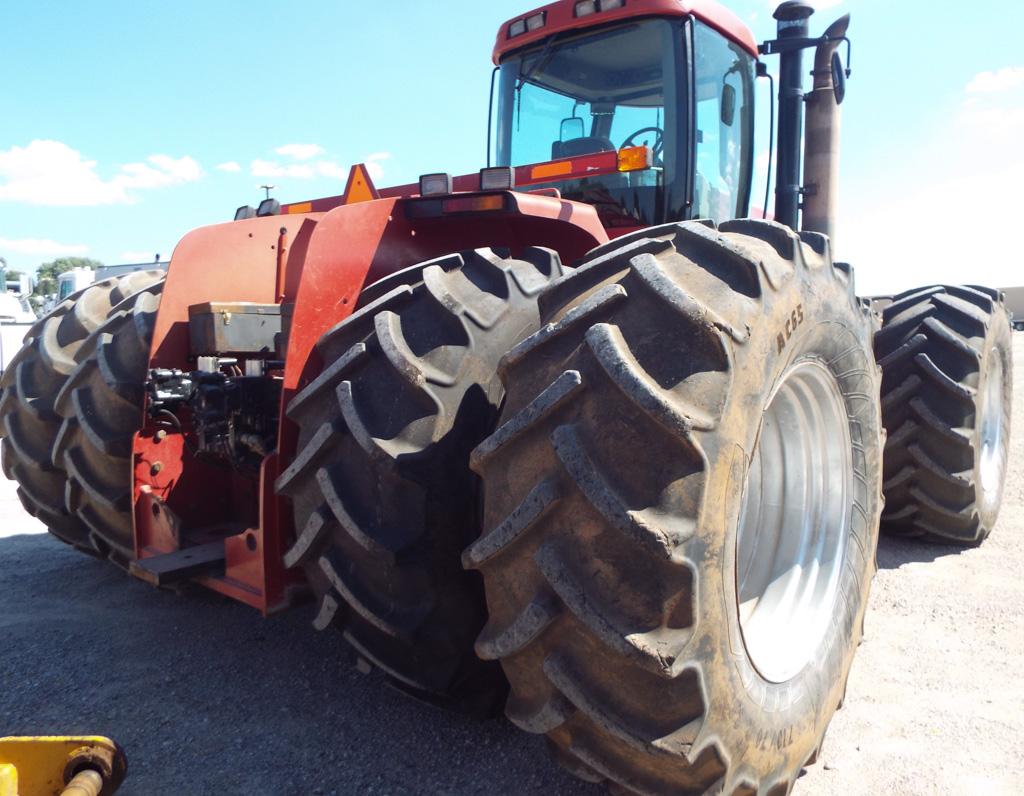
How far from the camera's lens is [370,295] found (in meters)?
2.28

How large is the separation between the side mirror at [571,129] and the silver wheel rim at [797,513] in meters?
2.07

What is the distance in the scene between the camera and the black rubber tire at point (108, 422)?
268cm

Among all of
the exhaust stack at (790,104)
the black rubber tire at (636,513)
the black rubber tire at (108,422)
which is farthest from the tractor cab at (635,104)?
the black rubber tire at (108,422)

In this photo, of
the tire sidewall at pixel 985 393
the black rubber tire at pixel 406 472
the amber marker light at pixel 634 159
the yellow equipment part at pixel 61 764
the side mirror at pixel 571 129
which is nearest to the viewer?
the yellow equipment part at pixel 61 764

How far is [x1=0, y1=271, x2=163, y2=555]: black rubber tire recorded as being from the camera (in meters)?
3.15

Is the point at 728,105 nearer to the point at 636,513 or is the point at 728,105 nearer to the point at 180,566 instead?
the point at 636,513

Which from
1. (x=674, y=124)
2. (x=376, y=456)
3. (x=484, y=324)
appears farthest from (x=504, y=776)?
(x=674, y=124)

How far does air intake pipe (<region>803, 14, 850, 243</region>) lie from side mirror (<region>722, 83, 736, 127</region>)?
434 mm

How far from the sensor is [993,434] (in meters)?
4.74

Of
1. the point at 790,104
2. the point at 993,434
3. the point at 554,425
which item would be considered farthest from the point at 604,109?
the point at 993,434

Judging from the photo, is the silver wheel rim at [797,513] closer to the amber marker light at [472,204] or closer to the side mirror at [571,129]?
the amber marker light at [472,204]

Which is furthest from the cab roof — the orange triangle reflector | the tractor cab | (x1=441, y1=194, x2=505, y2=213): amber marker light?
(x1=441, y1=194, x2=505, y2=213): amber marker light

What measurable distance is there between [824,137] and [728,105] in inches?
23.0

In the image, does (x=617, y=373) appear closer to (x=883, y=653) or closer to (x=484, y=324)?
(x=484, y=324)
